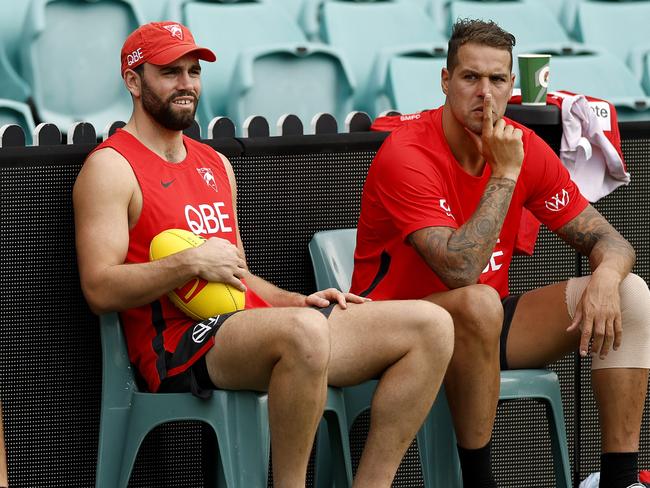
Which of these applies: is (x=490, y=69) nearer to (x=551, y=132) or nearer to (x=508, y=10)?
(x=551, y=132)

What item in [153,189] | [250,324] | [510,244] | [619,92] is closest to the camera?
[250,324]

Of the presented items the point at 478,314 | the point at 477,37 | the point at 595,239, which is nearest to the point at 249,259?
the point at 478,314

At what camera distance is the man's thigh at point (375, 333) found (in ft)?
11.8

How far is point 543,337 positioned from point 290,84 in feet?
10.1

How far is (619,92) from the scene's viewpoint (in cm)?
770

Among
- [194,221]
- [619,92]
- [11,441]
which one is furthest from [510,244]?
[619,92]

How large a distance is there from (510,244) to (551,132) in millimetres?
532

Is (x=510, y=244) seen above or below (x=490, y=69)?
below

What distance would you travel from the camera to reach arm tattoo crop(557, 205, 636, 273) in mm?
4129

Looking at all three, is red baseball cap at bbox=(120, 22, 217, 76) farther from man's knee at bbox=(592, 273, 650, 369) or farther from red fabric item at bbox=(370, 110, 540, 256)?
man's knee at bbox=(592, 273, 650, 369)

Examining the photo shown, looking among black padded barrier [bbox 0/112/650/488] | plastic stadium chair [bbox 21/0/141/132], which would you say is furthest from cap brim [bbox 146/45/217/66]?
plastic stadium chair [bbox 21/0/141/132]

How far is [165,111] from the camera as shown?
389cm

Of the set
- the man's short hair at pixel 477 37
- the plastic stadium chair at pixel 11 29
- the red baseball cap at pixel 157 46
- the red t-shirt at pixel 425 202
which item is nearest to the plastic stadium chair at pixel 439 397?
the red t-shirt at pixel 425 202

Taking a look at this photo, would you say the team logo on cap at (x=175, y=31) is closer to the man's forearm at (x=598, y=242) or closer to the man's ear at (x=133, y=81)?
the man's ear at (x=133, y=81)
